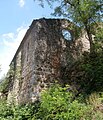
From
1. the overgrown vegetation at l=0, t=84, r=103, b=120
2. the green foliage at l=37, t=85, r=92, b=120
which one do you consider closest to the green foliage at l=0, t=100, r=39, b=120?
the overgrown vegetation at l=0, t=84, r=103, b=120

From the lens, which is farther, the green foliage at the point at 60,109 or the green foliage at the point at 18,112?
the green foliage at the point at 18,112

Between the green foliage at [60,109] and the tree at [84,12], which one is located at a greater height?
the tree at [84,12]

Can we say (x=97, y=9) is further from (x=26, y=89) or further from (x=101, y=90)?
(x=26, y=89)

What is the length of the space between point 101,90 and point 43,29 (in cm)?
430

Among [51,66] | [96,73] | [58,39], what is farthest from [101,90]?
[58,39]

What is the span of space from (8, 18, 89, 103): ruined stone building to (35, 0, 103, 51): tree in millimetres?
716

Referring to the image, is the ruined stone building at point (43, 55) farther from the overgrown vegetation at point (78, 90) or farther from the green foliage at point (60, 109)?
the green foliage at point (60, 109)

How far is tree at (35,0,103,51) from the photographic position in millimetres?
13547

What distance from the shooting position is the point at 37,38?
549 inches

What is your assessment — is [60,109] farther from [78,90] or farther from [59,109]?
[78,90]

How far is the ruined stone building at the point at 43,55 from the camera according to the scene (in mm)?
13153

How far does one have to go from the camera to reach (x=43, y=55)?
1368 centimetres

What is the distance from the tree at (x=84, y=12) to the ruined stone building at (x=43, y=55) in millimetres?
716

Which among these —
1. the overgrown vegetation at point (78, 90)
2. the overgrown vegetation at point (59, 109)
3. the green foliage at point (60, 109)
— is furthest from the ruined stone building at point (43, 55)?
the green foliage at point (60, 109)
